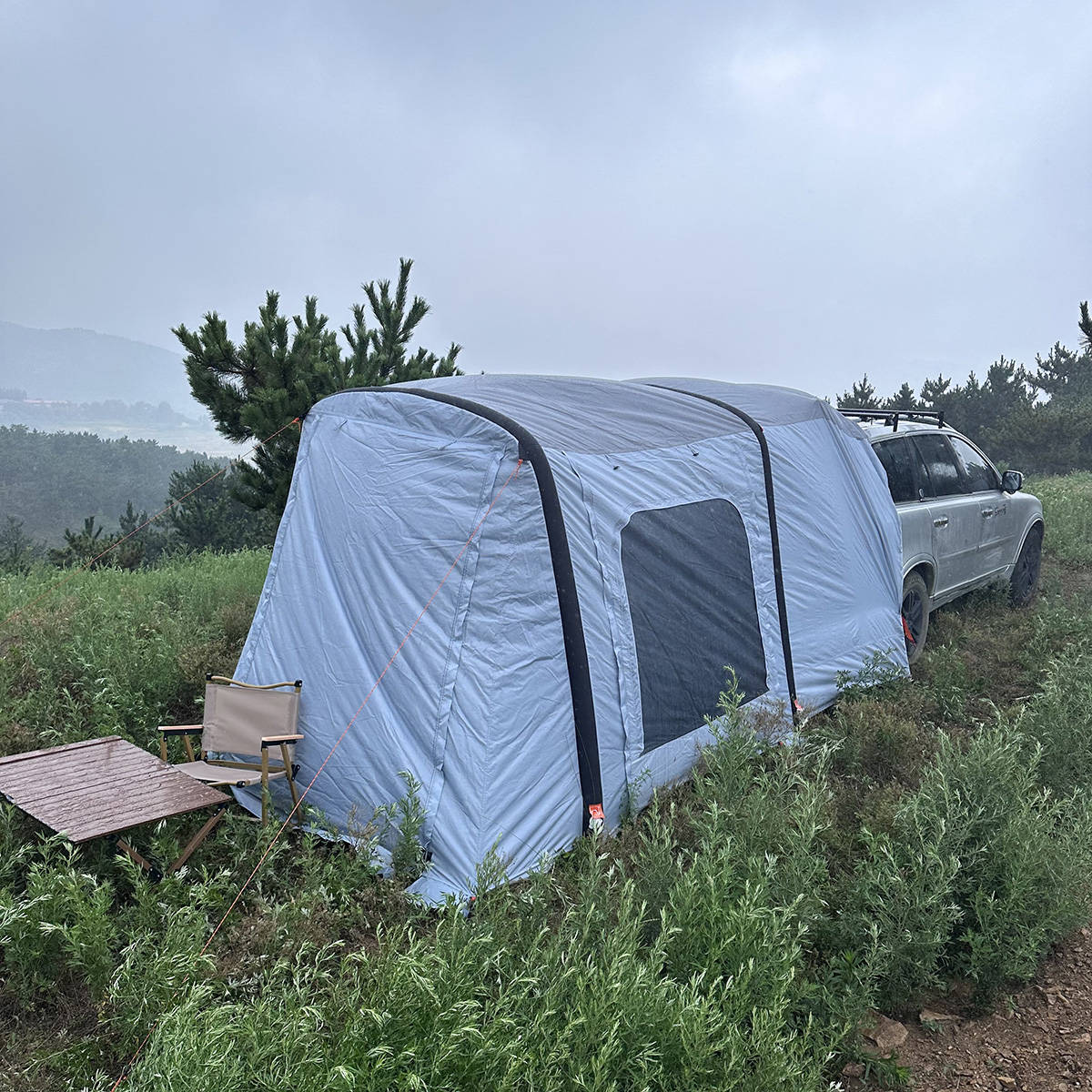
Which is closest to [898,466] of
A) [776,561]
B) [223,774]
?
[776,561]

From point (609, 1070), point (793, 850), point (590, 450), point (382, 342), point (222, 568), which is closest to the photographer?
point (609, 1070)

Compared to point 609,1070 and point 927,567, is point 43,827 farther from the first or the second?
point 927,567

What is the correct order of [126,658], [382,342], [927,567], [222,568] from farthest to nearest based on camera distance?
[382,342] < [222,568] < [927,567] < [126,658]

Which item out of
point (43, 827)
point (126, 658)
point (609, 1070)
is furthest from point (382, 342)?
point (609, 1070)

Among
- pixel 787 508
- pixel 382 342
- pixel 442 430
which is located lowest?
pixel 787 508

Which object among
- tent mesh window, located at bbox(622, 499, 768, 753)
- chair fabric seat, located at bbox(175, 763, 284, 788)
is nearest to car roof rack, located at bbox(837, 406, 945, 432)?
tent mesh window, located at bbox(622, 499, 768, 753)

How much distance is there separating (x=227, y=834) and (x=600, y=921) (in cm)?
212

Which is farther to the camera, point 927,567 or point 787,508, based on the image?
point 927,567

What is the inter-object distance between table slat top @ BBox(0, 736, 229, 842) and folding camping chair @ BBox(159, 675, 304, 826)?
24 centimetres

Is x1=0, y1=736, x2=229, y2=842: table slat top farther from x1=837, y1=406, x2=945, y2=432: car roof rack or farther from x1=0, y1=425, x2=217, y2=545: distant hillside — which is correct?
x1=0, y1=425, x2=217, y2=545: distant hillside

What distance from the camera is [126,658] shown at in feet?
19.2

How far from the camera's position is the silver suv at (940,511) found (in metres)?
7.12

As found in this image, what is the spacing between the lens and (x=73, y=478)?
6059 cm

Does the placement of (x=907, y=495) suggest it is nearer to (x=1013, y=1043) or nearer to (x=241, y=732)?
(x=1013, y=1043)
